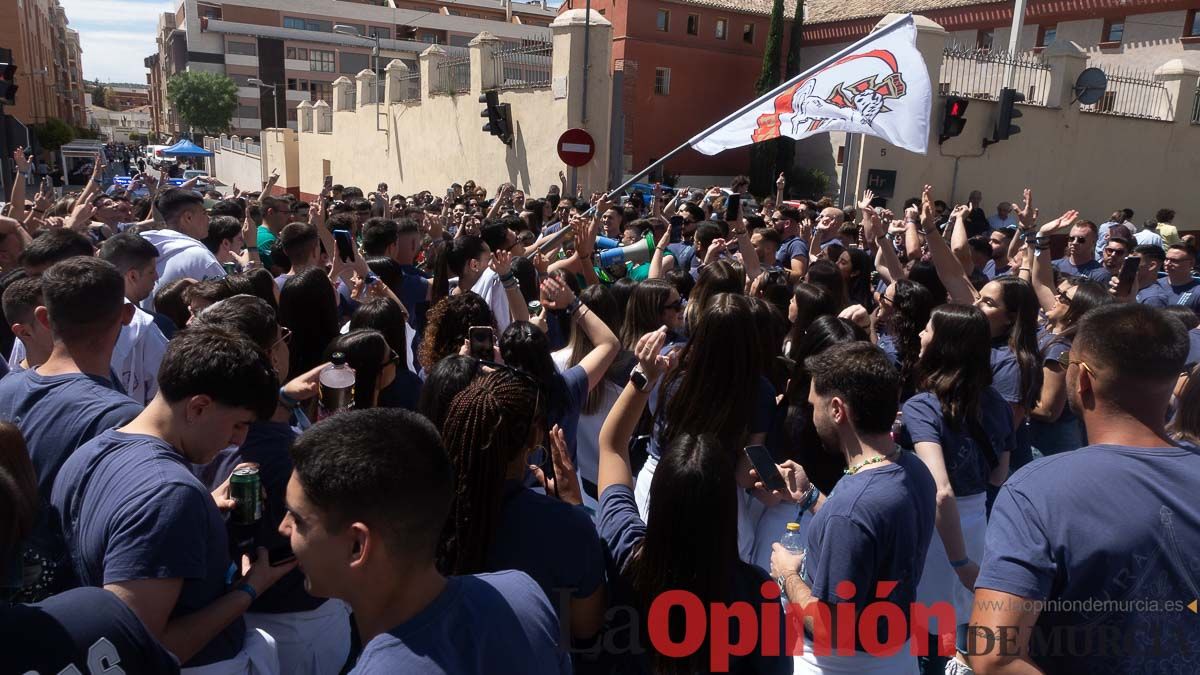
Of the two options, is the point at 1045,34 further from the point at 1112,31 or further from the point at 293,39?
the point at 293,39

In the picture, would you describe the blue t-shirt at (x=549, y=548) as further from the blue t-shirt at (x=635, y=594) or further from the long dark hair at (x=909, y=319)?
the long dark hair at (x=909, y=319)

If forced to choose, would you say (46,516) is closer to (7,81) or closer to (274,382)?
(274,382)

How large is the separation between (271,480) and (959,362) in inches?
104

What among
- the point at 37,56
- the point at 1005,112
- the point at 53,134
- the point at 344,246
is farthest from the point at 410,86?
the point at 37,56

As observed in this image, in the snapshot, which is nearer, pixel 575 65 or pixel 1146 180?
pixel 575 65

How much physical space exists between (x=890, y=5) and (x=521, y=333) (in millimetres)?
30219

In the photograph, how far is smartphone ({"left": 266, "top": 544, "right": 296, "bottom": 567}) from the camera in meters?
2.36

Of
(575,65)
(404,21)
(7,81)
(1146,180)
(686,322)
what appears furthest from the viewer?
(404,21)

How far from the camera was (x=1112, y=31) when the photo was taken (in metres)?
25.9

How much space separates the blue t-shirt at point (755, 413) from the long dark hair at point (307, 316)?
1643mm

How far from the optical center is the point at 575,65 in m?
15.9

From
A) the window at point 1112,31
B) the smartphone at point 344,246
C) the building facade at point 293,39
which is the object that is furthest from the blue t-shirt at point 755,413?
the building facade at point 293,39

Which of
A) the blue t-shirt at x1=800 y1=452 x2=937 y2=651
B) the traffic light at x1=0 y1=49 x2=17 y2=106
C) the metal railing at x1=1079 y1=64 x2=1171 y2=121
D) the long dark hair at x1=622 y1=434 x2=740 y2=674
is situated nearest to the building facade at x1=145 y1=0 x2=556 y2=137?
the metal railing at x1=1079 y1=64 x2=1171 y2=121

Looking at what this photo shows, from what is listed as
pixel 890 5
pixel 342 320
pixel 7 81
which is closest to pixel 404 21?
pixel 890 5
